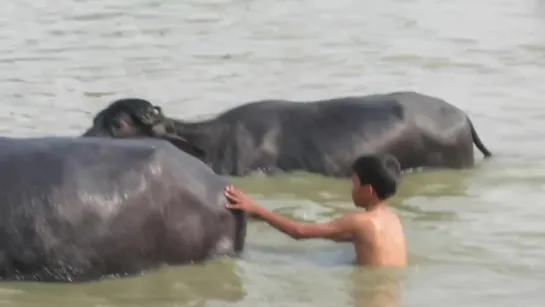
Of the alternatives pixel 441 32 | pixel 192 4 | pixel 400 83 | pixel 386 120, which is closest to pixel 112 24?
A: pixel 192 4

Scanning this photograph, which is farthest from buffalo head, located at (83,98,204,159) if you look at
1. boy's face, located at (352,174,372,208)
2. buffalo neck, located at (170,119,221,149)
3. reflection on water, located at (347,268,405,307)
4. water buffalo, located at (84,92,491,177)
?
reflection on water, located at (347,268,405,307)

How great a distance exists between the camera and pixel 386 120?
9500 millimetres

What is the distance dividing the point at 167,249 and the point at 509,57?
8.09m

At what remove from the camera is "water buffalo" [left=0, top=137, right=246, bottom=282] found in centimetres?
640

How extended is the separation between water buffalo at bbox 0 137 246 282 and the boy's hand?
4 centimetres

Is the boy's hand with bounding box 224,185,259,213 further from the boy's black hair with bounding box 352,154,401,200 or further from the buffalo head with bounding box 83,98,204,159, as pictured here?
the buffalo head with bounding box 83,98,204,159

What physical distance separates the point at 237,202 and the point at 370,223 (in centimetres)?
71

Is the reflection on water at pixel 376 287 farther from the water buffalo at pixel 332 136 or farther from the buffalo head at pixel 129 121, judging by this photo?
the water buffalo at pixel 332 136

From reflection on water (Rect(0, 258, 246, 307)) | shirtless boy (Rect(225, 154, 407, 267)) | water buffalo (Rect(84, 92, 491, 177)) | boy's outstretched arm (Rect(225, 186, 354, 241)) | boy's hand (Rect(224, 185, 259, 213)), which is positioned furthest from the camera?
water buffalo (Rect(84, 92, 491, 177))

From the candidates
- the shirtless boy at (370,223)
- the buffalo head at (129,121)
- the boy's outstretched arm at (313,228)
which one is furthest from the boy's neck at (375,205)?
the buffalo head at (129,121)

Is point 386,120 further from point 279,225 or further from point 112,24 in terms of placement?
point 112,24

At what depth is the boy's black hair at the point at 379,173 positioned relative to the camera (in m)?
6.92

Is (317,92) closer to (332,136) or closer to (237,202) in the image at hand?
(332,136)

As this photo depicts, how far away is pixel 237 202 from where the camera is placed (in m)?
6.84
